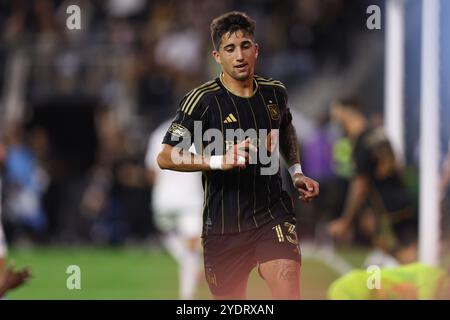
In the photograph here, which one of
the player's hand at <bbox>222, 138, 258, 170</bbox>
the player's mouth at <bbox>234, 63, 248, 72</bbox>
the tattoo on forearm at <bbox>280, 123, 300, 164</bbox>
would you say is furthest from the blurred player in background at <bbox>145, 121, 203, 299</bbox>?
the player's hand at <bbox>222, 138, 258, 170</bbox>

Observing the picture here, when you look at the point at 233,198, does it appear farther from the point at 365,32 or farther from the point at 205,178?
the point at 365,32

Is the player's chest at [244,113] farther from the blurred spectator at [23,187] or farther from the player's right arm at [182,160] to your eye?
the blurred spectator at [23,187]

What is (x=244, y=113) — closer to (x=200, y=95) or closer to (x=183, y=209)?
(x=200, y=95)

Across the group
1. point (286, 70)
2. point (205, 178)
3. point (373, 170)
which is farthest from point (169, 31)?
point (205, 178)

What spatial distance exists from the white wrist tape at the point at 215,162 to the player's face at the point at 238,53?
0.60m

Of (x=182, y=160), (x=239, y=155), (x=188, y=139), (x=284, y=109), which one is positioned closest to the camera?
(x=239, y=155)

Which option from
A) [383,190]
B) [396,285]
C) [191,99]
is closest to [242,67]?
[191,99]

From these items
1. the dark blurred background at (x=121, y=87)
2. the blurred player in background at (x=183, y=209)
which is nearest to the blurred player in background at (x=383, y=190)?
the blurred player in background at (x=183, y=209)

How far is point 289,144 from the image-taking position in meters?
7.85

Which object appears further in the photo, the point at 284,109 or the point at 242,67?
the point at 284,109

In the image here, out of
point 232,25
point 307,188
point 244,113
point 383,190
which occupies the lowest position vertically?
point 383,190

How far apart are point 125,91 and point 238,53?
48.7ft

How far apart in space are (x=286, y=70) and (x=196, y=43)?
6.00 ft

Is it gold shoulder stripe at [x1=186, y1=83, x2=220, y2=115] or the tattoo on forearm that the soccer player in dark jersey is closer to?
gold shoulder stripe at [x1=186, y1=83, x2=220, y2=115]
